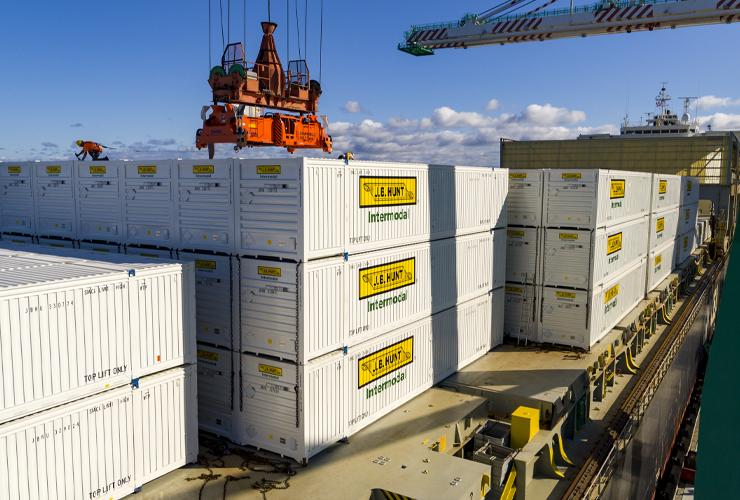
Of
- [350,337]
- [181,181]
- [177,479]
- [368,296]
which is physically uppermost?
[181,181]

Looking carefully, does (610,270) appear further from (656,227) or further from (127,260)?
(127,260)

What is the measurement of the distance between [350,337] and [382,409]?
6.13ft

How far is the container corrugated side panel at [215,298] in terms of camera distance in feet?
29.9

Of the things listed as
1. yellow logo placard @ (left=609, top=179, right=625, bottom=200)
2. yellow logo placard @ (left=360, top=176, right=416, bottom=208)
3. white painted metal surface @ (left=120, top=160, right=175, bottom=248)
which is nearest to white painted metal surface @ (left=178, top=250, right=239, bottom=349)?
white painted metal surface @ (left=120, top=160, right=175, bottom=248)

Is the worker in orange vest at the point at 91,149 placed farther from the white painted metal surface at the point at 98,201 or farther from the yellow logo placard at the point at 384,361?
the yellow logo placard at the point at 384,361

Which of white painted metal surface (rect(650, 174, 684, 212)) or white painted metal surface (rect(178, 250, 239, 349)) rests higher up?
white painted metal surface (rect(650, 174, 684, 212))

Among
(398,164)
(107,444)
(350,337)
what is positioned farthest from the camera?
(398,164)

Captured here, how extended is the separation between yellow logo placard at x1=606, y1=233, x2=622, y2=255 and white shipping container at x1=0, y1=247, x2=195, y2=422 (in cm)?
1193

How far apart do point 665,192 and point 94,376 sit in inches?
921

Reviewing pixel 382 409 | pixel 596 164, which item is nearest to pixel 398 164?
pixel 382 409

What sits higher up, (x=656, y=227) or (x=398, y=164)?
(x=398, y=164)

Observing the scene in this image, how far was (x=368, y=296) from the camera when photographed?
9.77m

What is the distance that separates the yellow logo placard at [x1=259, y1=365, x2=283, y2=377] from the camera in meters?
8.65

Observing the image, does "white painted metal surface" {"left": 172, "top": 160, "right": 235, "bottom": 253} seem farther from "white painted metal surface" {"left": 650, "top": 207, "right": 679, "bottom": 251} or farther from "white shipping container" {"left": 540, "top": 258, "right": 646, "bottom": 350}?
"white painted metal surface" {"left": 650, "top": 207, "right": 679, "bottom": 251}
